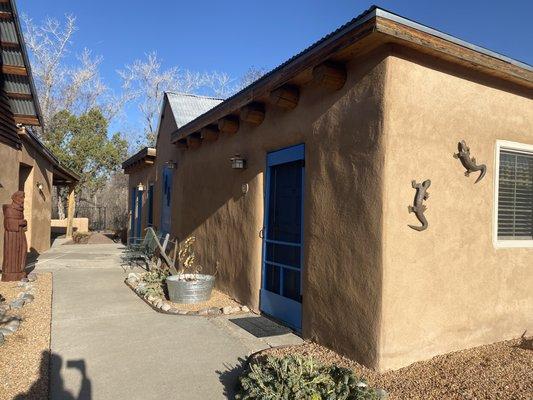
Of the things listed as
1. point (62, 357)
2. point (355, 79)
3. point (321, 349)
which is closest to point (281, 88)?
point (355, 79)

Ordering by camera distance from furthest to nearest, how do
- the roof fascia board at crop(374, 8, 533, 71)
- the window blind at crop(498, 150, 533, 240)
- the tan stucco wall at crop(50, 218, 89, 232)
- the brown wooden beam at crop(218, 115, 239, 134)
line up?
the tan stucco wall at crop(50, 218, 89, 232), the brown wooden beam at crop(218, 115, 239, 134), the window blind at crop(498, 150, 533, 240), the roof fascia board at crop(374, 8, 533, 71)

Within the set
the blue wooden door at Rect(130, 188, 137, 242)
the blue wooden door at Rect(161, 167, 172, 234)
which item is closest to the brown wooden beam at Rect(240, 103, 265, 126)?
the blue wooden door at Rect(161, 167, 172, 234)

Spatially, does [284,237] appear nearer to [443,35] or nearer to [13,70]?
[443,35]

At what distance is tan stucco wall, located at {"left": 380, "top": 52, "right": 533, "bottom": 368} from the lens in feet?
12.5

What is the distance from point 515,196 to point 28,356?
5.57 meters

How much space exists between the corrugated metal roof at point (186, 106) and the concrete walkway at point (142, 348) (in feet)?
16.1

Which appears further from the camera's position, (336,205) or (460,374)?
(336,205)

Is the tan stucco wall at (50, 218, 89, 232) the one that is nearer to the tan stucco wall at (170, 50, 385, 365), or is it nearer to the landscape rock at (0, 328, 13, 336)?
the landscape rock at (0, 328, 13, 336)

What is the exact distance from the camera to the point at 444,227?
4.11m

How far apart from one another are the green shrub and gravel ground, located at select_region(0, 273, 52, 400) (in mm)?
1740

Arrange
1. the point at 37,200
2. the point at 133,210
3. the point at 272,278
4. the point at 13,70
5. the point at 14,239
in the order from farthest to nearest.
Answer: the point at 133,210, the point at 37,200, the point at 13,70, the point at 14,239, the point at 272,278

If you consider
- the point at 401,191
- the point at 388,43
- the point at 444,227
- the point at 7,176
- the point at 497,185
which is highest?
the point at 388,43

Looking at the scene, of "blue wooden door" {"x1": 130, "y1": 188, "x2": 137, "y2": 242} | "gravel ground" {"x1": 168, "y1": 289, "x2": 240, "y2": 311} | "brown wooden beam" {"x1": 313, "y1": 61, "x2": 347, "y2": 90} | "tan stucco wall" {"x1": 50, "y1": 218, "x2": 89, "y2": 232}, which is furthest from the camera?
"tan stucco wall" {"x1": 50, "y1": 218, "x2": 89, "y2": 232}

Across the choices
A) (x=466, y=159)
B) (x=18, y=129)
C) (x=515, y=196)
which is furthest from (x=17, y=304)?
(x=515, y=196)
